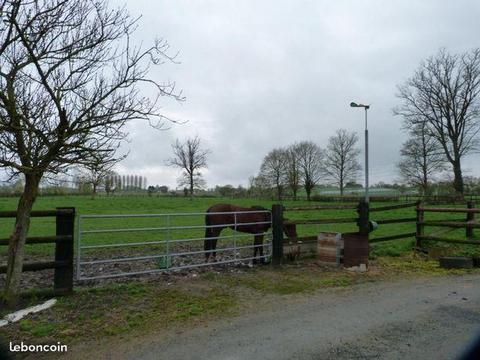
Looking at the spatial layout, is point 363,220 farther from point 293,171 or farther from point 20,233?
point 293,171

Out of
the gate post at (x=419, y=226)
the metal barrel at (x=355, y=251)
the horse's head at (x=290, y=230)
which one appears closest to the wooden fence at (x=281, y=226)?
the horse's head at (x=290, y=230)

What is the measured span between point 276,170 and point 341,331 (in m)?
57.5

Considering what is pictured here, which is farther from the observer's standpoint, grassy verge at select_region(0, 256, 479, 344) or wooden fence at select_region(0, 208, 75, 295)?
wooden fence at select_region(0, 208, 75, 295)

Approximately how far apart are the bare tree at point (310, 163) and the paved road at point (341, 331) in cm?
5364

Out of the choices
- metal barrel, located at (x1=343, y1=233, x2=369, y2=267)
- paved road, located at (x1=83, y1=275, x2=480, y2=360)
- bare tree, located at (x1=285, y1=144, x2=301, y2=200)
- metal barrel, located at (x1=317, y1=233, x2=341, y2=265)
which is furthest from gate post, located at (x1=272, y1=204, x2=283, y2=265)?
bare tree, located at (x1=285, y1=144, x2=301, y2=200)

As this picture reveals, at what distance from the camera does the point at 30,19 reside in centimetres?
464

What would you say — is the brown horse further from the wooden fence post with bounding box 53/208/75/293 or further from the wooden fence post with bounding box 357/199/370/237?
the wooden fence post with bounding box 53/208/75/293

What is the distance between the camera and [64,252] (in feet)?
18.4

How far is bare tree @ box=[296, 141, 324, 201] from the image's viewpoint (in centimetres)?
5919

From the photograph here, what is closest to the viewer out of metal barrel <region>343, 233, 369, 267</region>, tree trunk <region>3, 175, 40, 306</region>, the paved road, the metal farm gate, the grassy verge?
the paved road

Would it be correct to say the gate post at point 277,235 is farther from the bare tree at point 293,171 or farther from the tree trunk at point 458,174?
the bare tree at point 293,171

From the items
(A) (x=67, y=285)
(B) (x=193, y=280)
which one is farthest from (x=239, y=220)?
(A) (x=67, y=285)

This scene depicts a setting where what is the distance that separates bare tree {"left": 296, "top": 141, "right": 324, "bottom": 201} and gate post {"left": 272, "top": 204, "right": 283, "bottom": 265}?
5092 centimetres

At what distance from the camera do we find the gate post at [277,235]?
822cm
